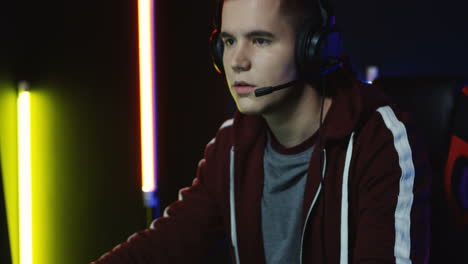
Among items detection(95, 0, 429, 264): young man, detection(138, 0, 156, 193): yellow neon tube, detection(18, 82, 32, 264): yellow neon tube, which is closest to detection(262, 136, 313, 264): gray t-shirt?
detection(95, 0, 429, 264): young man

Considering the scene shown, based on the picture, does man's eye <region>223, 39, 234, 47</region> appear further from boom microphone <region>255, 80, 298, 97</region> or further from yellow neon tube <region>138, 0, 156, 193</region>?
yellow neon tube <region>138, 0, 156, 193</region>

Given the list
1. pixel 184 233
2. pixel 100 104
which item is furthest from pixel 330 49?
pixel 100 104

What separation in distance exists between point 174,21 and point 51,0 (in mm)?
485

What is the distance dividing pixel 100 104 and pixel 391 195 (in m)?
0.90

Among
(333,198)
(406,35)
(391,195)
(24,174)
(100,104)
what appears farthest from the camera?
(406,35)

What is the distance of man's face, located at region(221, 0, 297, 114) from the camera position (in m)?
1.09

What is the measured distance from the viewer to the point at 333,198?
1.12m

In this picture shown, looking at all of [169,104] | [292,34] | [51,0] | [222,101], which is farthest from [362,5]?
[51,0]

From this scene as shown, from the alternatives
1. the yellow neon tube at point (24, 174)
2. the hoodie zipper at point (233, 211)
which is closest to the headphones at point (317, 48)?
the hoodie zipper at point (233, 211)

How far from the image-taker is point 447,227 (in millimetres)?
1154

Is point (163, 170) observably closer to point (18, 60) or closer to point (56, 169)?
point (56, 169)

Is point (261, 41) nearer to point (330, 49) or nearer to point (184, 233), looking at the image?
point (330, 49)

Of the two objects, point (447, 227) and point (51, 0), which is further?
point (51, 0)

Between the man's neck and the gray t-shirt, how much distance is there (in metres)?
0.05
